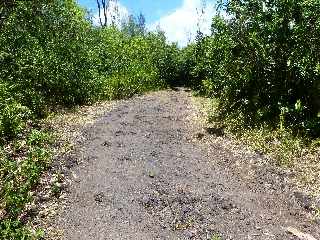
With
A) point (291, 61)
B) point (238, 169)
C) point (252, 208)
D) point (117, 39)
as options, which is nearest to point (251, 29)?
point (291, 61)

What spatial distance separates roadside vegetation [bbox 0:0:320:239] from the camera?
36.4 feet

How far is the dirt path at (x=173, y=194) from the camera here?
7738 mm

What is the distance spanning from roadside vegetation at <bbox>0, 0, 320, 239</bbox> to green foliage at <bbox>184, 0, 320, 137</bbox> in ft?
0.09

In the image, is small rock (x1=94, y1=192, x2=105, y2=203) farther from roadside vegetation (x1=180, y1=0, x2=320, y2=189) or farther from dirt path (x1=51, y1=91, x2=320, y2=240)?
roadside vegetation (x1=180, y1=0, x2=320, y2=189)

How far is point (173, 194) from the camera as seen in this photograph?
8.88 metres

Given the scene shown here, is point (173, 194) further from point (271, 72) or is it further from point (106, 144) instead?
point (271, 72)

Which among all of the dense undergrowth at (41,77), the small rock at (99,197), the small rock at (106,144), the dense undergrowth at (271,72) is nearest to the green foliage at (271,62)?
the dense undergrowth at (271,72)

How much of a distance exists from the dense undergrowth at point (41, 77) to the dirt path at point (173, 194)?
992mm

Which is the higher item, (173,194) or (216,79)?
(216,79)

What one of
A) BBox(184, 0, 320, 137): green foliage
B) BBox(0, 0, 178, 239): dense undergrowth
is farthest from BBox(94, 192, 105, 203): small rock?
BBox(184, 0, 320, 137): green foliage

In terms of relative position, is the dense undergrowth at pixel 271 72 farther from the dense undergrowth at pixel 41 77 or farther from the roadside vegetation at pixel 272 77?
the dense undergrowth at pixel 41 77

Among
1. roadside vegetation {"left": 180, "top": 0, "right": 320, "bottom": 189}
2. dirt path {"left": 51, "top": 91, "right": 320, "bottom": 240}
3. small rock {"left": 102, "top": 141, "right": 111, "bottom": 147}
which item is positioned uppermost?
roadside vegetation {"left": 180, "top": 0, "right": 320, "bottom": 189}

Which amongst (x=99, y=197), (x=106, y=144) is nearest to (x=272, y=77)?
(x=106, y=144)

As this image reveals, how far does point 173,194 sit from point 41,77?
9550 millimetres
